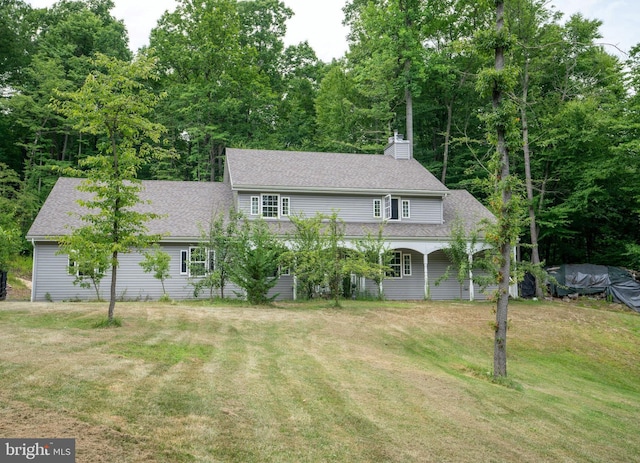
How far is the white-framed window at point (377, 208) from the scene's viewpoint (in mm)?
27734

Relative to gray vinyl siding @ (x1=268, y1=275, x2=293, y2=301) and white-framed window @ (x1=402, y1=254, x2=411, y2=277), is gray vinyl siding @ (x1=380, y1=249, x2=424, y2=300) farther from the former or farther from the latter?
gray vinyl siding @ (x1=268, y1=275, x2=293, y2=301)

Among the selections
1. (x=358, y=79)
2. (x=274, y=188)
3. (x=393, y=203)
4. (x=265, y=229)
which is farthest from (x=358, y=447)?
(x=358, y=79)

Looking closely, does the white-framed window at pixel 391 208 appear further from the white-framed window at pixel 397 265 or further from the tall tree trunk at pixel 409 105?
the tall tree trunk at pixel 409 105

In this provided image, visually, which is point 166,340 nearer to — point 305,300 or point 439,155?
point 305,300

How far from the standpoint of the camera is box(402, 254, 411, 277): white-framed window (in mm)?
27484

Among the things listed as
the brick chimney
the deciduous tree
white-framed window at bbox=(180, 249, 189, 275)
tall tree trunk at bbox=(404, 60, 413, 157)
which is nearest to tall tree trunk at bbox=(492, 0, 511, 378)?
the deciduous tree

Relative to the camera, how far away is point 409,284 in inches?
1080

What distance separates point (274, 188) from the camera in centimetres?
2616

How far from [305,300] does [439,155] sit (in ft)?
75.9

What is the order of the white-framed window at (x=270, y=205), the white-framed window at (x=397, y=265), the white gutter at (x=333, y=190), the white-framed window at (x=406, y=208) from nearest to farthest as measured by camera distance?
1. the white gutter at (x=333, y=190)
2. the white-framed window at (x=270, y=205)
3. the white-framed window at (x=397, y=265)
4. the white-framed window at (x=406, y=208)

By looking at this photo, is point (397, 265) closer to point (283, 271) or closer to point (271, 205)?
point (283, 271)

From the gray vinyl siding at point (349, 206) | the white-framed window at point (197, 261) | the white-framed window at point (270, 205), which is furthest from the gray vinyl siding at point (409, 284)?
the white-framed window at point (197, 261)

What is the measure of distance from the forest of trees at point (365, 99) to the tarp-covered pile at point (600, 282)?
3237 mm

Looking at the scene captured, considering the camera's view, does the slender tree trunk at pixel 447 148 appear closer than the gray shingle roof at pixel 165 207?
No
